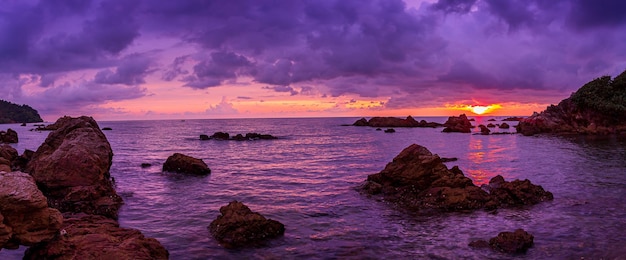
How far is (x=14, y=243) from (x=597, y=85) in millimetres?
114976

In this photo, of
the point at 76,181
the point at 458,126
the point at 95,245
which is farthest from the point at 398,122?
the point at 95,245

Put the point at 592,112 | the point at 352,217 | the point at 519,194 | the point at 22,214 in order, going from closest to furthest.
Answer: the point at 22,214
the point at 352,217
the point at 519,194
the point at 592,112

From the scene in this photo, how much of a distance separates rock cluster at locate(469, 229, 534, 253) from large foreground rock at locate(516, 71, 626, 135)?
9277 centimetres

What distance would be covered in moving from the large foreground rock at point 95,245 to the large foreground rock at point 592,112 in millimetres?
102917

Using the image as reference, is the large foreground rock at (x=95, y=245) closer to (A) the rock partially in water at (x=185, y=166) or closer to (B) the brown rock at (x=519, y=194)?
(B) the brown rock at (x=519, y=194)

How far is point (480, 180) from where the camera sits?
33.7 m

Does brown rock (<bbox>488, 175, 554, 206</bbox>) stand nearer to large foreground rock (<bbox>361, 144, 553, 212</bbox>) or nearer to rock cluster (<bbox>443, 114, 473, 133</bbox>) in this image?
large foreground rock (<bbox>361, 144, 553, 212</bbox>)

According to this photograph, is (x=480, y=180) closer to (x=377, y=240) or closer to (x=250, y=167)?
(x=377, y=240)

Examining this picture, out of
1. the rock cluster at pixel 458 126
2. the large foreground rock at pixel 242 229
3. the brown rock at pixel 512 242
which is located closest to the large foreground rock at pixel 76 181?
the large foreground rock at pixel 242 229

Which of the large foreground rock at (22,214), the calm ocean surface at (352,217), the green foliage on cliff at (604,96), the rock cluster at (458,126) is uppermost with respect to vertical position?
the green foliage on cliff at (604,96)

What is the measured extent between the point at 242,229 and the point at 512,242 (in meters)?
11.2

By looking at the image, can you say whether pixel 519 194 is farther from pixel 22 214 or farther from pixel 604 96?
pixel 604 96

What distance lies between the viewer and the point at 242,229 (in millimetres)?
16844

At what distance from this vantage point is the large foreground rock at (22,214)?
32.2 ft
